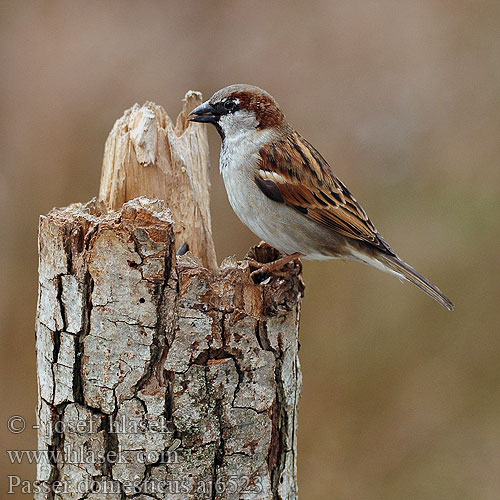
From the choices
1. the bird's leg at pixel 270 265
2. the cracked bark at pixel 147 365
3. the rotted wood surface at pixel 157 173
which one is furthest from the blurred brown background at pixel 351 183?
the cracked bark at pixel 147 365

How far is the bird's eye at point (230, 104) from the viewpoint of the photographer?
329 centimetres

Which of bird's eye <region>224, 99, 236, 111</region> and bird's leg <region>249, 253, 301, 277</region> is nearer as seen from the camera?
bird's leg <region>249, 253, 301, 277</region>

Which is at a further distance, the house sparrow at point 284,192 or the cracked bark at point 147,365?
the house sparrow at point 284,192

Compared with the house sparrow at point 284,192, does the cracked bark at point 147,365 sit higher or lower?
lower

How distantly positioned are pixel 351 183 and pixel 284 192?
1731 millimetres

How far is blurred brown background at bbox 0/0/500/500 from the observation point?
4.53 metres

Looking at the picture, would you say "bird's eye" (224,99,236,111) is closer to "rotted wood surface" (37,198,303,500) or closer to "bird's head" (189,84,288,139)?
"bird's head" (189,84,288,139)

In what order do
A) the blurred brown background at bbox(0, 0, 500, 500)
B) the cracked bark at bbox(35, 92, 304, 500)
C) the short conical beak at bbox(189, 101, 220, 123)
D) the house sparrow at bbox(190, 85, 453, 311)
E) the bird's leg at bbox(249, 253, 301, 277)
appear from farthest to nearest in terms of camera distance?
1. the blurred brown background at bbox(0, 0, 500, 500)
2. the short conical beak at bbox(189, 101, 220, 123)
3. the house sparrow at bbox(190, 85, 453, 311)
4. the bird's leg at bbox(249, 253, 301, 277)
5. the cracked bark at bbox(35, 92, 304, 500)

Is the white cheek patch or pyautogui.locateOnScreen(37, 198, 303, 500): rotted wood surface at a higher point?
the white cheek patch

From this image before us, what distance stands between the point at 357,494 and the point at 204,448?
255cm

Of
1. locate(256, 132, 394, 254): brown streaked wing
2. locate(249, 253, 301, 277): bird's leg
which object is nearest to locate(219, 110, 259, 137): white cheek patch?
locate(256, 132, 394, 254): brown streaked wing

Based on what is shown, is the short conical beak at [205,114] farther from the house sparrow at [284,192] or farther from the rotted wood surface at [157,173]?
the rotted wood surface at [157,173]

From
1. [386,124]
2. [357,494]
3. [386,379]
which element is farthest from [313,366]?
[386,124]

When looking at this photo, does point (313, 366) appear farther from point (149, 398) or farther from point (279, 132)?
point (149, 398)
